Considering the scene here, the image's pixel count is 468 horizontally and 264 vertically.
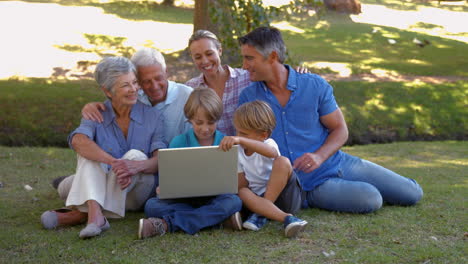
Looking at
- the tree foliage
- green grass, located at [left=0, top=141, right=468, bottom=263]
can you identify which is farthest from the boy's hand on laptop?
the tree foliage

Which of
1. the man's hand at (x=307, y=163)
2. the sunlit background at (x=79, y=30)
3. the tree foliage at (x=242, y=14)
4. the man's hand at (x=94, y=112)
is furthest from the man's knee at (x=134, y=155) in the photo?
the sunlit background at (x=79, y=30)

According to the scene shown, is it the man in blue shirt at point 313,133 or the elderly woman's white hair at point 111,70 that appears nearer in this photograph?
the elderly woman's white hair at point 111,70

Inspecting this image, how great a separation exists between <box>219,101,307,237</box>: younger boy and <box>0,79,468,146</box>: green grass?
5.00m

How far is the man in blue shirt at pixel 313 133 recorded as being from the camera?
457 centimetres

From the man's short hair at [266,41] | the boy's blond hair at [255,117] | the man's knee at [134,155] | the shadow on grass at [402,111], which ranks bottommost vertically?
the shadow on grass at [402,111]

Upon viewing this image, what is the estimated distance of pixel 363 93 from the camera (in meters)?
10.2

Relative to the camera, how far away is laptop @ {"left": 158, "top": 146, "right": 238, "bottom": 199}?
3906 millimetres

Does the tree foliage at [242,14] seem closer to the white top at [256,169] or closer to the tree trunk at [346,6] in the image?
the white top at [256,169]

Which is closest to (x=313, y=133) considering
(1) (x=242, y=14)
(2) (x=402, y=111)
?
(1) (x=242, y=14)

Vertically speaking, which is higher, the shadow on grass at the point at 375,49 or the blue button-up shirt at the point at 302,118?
the blue button-up shirt at the point at 302,118

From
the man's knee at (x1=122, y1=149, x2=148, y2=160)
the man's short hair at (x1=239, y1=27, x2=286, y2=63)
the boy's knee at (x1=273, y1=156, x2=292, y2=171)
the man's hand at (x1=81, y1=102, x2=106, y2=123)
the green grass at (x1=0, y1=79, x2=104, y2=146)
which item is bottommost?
the green grass at (x1=0, y1=79, x2=104, y2=146)

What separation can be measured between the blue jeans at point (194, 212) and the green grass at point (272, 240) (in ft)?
0.24

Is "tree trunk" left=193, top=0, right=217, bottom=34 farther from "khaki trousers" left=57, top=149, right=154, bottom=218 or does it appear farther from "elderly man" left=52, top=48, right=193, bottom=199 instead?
"khaki trousers" left=57, top=149, right=154, bottom=218

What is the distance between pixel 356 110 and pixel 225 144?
6.03 meters
